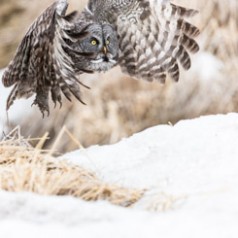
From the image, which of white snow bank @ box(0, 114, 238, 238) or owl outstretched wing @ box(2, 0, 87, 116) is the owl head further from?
white snow bank @ box(0, 114, 238, 238)

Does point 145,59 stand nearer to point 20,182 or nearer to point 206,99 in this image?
point 206,99

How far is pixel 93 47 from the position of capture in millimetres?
2180

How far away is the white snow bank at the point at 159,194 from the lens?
123 centimetres

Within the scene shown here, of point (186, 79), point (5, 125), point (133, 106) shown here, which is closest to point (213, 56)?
point (186, 79)

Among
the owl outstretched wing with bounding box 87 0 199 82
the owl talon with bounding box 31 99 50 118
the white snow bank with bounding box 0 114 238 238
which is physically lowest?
the white snow bank with bounding box 0 114 238 238

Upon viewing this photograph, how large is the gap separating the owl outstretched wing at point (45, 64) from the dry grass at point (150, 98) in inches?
1.6

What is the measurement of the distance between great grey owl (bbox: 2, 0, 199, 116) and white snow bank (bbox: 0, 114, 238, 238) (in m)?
0.22

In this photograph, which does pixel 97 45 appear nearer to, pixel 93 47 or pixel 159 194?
pixel 93 47

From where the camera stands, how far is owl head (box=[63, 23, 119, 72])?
2.18 meters

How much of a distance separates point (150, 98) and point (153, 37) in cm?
22

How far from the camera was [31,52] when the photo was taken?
7.30 ft

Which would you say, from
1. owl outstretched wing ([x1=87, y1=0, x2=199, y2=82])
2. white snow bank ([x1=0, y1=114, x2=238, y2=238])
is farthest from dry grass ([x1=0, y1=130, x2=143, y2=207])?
owl outstretched wing ([x1=87, y1=0, x2=199, y2=82])

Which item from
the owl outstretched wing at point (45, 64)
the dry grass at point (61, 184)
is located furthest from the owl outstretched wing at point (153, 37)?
the dry grass at point (61, 184)

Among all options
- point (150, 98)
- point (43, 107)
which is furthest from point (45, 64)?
point (150, 98)
